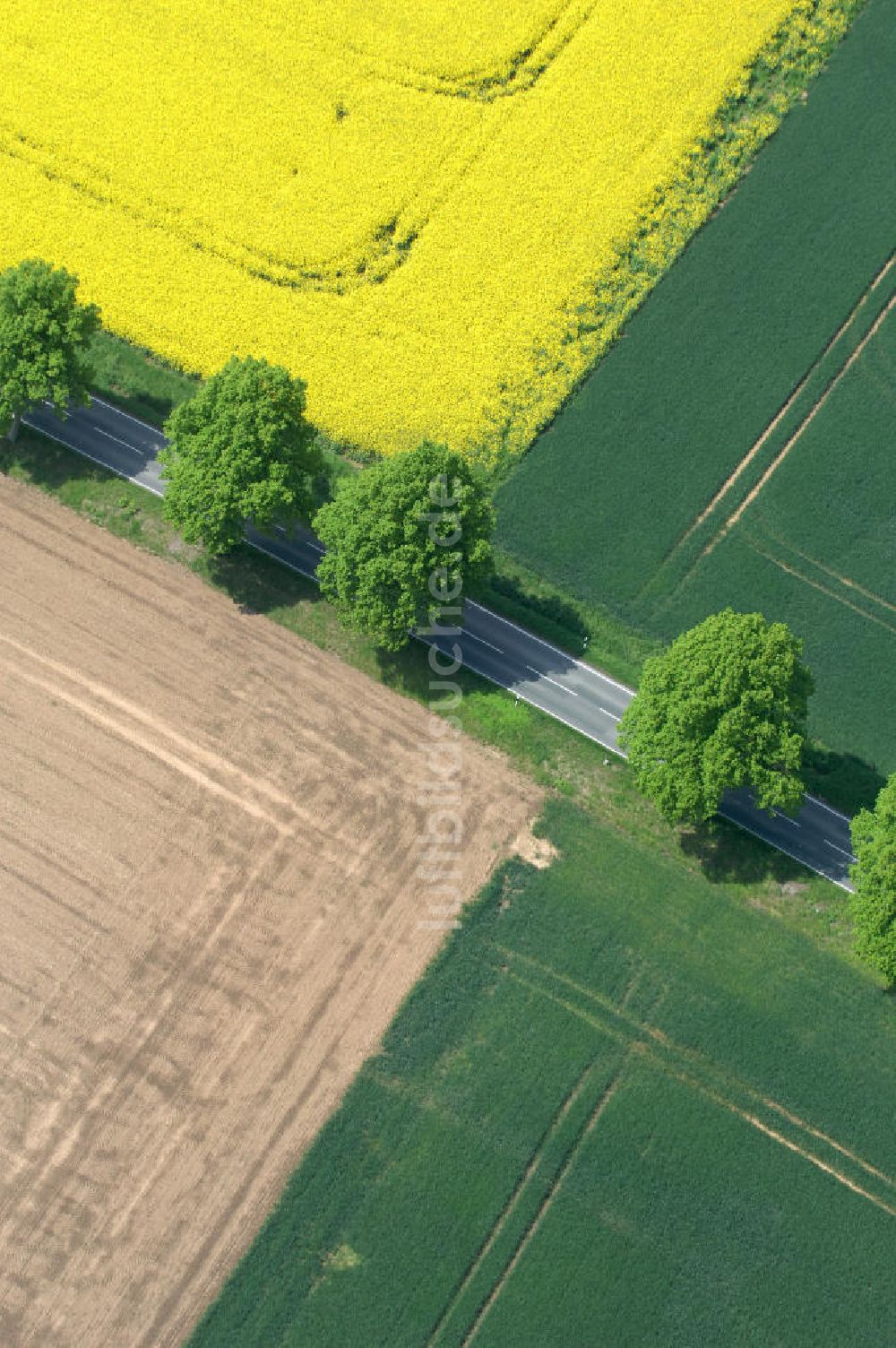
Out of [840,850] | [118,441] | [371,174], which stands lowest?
[840,850]

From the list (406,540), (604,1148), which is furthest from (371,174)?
(604,1148)

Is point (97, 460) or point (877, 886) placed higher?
point (97, 460)

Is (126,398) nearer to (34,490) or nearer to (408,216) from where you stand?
(34,490)

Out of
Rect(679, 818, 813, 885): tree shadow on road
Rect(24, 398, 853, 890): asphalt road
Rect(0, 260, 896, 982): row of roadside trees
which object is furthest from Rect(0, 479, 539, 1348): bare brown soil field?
Rect(679, 818, 813, 885): tree shadow on road

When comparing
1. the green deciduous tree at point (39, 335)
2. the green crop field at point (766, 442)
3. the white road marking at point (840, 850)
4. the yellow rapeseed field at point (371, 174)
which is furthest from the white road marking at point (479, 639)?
the green deciduous tree at point (39, 335)

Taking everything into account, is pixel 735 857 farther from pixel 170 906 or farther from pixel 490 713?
pixel 170 906

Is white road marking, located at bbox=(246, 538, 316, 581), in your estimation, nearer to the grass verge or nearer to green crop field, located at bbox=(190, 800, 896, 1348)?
the grass verge
